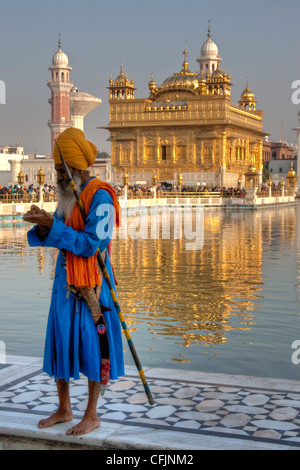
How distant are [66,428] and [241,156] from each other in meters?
52.2

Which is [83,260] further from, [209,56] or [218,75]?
[209,56]

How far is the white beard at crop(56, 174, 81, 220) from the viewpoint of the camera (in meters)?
3.77

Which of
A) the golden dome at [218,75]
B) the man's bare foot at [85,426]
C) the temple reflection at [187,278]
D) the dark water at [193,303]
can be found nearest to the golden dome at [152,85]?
the golden dome at [218,75]

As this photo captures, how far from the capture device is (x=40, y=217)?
3576 mm

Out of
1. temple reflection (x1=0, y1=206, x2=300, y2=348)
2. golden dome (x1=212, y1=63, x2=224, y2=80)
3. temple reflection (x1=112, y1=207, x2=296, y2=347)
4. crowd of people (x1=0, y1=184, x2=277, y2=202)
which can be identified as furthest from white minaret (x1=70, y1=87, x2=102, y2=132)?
temple reflection (x1=112, y1=207, x2=296, y2=347)

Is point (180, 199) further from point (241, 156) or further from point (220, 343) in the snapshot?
point (220, 343)

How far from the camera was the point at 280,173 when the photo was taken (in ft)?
307

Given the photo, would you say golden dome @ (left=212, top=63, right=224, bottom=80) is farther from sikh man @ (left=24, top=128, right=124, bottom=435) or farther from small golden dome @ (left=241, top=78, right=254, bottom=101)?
sikh man @ (left=24, top=128, right=124, bottom=435)

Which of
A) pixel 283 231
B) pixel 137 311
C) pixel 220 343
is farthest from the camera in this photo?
pixel 283 231

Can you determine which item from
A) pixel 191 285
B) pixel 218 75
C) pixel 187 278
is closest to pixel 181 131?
pixel 218 75

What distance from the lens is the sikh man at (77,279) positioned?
11.9 ft

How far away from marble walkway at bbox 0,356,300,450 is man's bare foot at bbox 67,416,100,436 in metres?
→ 0.03

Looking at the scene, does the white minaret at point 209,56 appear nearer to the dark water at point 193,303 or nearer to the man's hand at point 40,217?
the dark water at point 193,303
